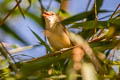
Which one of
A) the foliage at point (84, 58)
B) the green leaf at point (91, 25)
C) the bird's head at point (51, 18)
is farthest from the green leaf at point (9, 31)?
the green leaf at point (91, 25)

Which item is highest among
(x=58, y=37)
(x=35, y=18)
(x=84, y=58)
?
(x=35, y=18)

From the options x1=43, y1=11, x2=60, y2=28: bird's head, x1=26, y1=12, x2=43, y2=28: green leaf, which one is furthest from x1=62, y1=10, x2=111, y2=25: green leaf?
x1=43, y1=11, x2=60, y2=28: bird's head

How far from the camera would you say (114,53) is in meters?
1.21

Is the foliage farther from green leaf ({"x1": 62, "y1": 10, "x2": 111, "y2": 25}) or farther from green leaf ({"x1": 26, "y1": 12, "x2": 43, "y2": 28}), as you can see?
green leaf ({"x1": 26, "y1": 12, "x2": 43, "y2": 28})

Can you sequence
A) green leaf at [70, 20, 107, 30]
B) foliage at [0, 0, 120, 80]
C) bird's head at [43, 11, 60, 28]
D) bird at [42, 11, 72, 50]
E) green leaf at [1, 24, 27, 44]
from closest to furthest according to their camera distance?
foliage at [0, 0, 120, 80] → green leaf at [70, 20, 107, 30] → green leaf at [1, 24, 27, 44] → bird at [42, 11, 72, 50] → bird's head at [43, 11, 60, 28]

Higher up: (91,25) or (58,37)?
(58,37)

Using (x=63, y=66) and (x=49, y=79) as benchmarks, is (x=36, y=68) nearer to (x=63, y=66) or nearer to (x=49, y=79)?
(x=49, y=79)

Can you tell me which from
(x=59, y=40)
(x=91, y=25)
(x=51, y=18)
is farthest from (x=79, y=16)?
(x=51, y=18)

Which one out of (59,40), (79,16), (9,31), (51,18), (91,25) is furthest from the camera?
(51,18)

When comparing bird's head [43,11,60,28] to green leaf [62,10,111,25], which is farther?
bird's head [43,11,60,28]

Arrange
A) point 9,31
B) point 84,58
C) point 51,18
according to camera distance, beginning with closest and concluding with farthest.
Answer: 1. point 84,58
2. point 9,31
3. point 51,18

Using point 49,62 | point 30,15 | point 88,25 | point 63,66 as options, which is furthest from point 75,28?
point 30,15

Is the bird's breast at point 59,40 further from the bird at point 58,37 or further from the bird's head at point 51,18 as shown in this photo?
the bird's head at point 51,18

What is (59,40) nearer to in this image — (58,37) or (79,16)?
(58,37)
